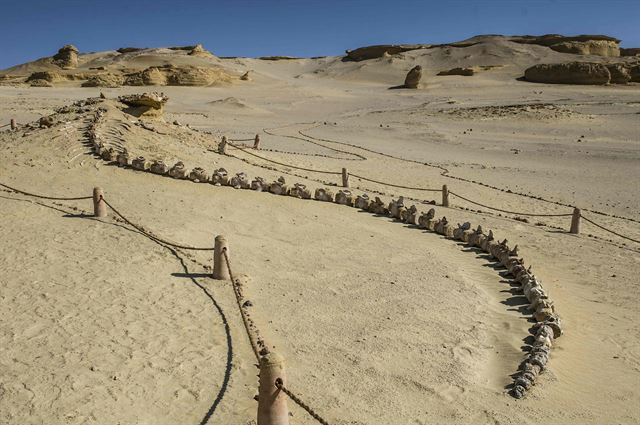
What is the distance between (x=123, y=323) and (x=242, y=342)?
4.23 feet

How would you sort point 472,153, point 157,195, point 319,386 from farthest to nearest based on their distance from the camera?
1. point 472,153
2. point 157,195
3. point 319,386

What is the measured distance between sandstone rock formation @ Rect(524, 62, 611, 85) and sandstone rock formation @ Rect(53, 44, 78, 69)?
3740 cm

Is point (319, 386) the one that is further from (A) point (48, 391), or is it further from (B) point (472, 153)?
(B) point (472, 153)

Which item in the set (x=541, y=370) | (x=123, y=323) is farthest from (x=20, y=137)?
(x=541, y=370)

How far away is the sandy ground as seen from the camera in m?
5.18

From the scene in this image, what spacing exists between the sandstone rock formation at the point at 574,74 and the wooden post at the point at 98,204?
40.6 m

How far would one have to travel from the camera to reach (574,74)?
42625mm

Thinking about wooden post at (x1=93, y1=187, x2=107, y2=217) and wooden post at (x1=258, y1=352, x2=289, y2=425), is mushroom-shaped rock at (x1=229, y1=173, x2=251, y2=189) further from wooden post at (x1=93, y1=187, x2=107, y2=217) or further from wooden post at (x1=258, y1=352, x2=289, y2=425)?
Answer: wooden post at (x1=258, y1=352, x2=289, y2=425)

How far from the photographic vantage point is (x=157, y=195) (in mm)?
10859

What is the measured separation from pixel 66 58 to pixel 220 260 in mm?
47815

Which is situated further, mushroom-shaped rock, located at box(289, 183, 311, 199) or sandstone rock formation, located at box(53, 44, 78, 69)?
sandstone rock formation, located at box(53, 44, 78, 69)

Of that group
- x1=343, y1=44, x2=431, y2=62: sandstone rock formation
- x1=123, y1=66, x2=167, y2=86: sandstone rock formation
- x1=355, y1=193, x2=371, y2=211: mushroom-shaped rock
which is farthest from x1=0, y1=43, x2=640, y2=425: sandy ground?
x1=343, y1=44, x2=431, y2=62: sandstone rock formation

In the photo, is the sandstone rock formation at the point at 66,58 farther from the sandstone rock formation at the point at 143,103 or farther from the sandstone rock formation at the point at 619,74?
the sandstone rock formation at the point at 619,74

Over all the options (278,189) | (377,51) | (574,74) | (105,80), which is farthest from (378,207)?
(377,51)
